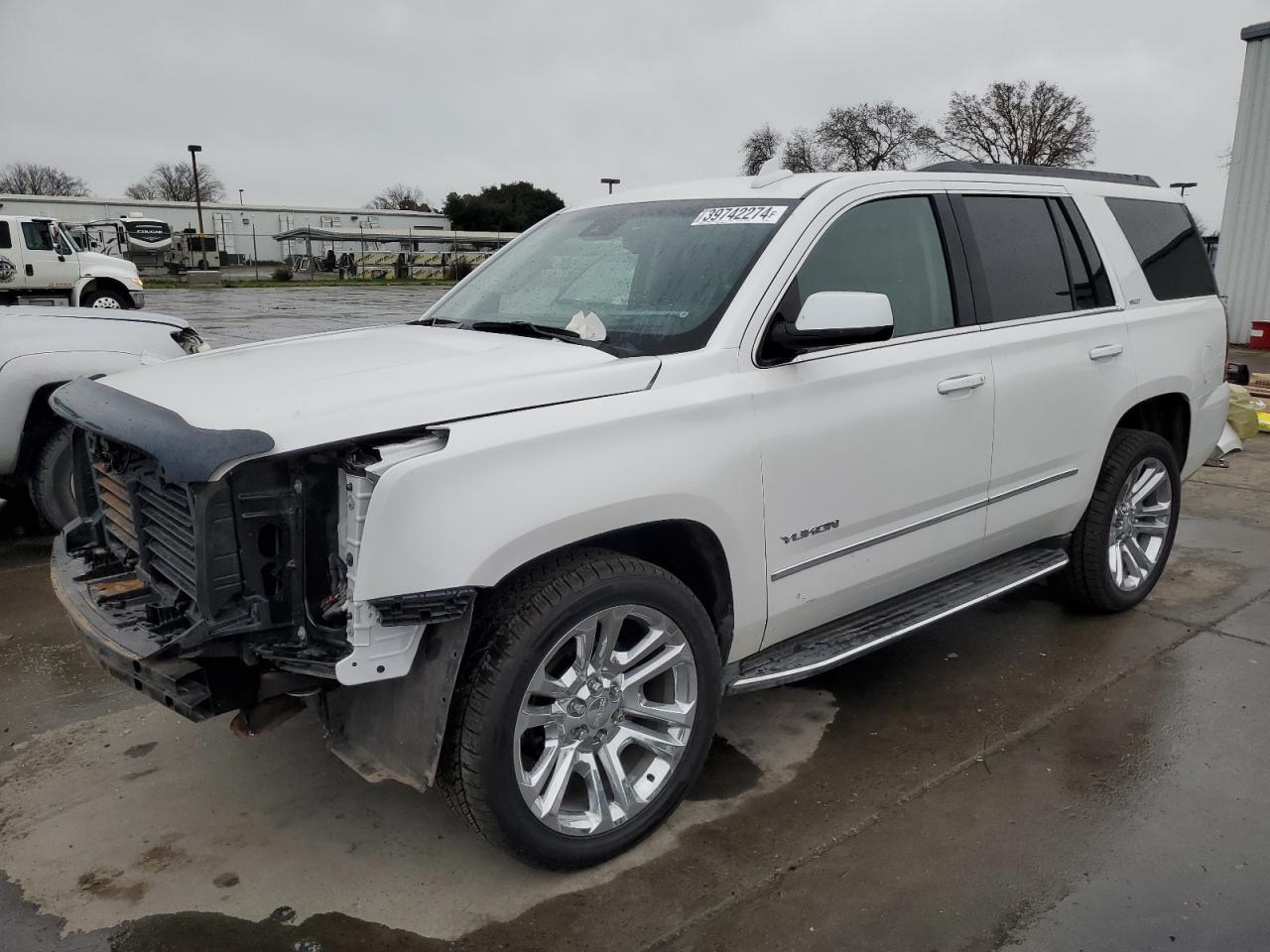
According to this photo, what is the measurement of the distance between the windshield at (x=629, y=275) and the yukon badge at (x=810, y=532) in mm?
648

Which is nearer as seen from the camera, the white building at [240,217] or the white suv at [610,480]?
the white suv at [610,480]

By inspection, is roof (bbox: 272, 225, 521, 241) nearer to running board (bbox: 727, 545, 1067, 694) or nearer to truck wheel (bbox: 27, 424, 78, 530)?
truck wheel (bbox: 27, 424, 78, 530)

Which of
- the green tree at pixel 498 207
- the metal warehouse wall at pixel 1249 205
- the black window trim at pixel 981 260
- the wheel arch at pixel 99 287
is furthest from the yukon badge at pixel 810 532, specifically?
the green tree at pixel 498 207

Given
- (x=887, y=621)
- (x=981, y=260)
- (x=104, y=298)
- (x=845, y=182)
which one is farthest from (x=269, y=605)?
(x=104, y=298)

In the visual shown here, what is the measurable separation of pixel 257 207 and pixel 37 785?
70.1 meters

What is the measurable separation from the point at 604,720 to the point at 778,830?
67 centimetres

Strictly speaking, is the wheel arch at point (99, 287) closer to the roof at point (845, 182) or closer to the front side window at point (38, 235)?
the front side window at point (38, 235)

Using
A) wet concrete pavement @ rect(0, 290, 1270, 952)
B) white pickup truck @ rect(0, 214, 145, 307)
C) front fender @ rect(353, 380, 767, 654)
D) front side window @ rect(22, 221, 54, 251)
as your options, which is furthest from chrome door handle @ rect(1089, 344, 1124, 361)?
front side window @ rect(22, 221, 54, 251)

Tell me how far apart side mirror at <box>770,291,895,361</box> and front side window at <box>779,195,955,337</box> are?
0.24 m

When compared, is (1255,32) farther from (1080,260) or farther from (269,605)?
(269,605)

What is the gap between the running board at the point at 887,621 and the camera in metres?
3.09

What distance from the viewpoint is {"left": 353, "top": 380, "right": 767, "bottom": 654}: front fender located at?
2316mm

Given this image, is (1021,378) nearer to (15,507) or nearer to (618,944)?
(618,944)

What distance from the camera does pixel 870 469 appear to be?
10.6 ft
